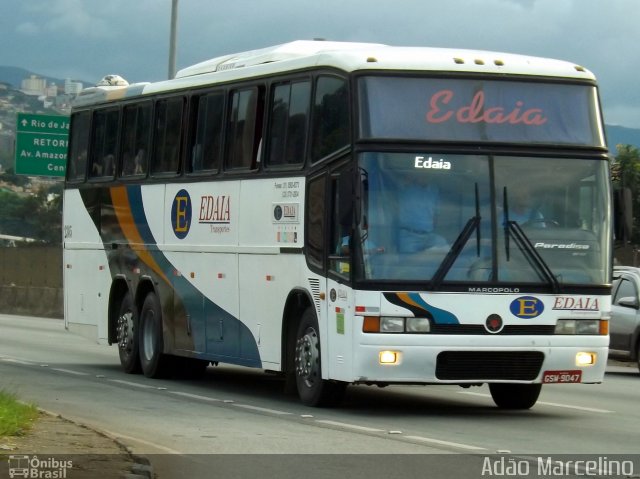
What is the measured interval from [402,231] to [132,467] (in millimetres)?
5021

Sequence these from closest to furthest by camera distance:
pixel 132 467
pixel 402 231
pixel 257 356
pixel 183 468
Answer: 1. pixel 132 467
2. pixel 183 468
3. pixel 402 231
4. pixel 257 356

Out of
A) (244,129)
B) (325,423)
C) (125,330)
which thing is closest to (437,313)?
(325,423)

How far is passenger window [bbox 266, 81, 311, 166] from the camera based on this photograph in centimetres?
1627

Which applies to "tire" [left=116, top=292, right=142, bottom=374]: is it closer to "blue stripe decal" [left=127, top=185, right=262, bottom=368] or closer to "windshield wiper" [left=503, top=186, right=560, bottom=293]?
Answer: "blue stripe decal" [left=127, top=185, right=262, bottom=368]

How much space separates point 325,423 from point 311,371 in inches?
58.9

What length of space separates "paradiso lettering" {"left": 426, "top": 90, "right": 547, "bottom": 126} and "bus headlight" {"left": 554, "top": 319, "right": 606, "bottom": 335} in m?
1.99

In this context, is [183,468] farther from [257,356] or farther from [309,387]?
[257,356]

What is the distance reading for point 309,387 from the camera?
628 inches

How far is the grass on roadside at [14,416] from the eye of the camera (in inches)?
455

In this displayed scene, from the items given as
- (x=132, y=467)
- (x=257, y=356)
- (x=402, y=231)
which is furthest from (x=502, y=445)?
(x=257, y=356)

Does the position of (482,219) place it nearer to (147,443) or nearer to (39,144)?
(147,443)

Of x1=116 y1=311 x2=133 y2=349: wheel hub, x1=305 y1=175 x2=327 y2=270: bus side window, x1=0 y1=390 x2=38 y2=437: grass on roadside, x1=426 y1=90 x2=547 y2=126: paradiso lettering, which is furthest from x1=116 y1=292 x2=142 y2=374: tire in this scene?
x1=0 y1=390 x2=38 y2=437: grass on roadside

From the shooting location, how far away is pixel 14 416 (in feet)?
39.8

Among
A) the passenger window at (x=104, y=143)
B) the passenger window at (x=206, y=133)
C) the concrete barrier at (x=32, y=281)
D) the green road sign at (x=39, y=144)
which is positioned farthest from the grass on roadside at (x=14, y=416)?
the green road sign at (x=39, y=144)
